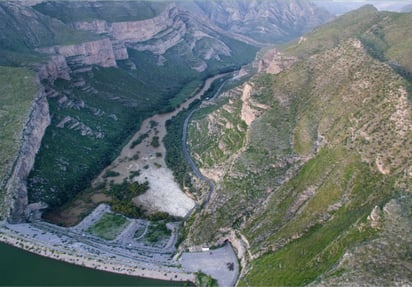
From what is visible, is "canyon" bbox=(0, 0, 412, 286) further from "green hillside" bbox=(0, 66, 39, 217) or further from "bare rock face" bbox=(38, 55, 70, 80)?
"green hillside" bbox=(0, 66, 39, 217)

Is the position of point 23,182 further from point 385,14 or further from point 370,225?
point 385,14

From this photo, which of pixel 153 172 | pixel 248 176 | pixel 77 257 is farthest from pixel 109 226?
pixel 248 176

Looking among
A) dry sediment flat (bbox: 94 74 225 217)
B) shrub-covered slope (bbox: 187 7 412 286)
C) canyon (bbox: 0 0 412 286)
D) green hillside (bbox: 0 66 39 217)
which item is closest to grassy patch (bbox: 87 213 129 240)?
canyon (bbox: 0 0 412 286)

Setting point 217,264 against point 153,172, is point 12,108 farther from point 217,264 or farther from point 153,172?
point 217,264

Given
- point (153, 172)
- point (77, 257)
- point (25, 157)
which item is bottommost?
point (153, 172)

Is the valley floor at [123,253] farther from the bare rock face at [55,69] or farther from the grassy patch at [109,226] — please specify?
the bare rock face at [55,69]

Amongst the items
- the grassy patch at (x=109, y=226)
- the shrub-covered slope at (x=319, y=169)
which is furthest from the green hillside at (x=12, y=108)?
the shrub-covered slope at (x=319, y=169)
